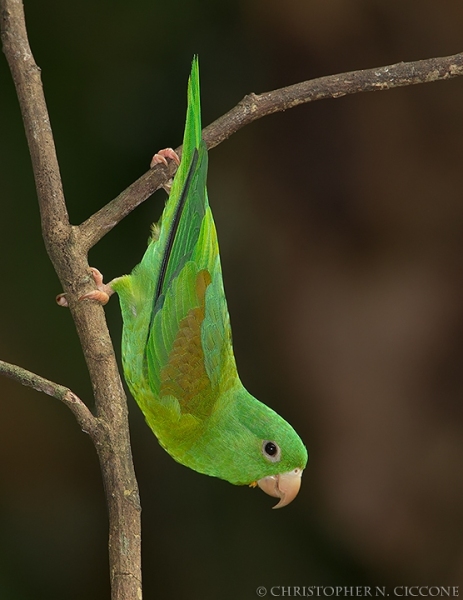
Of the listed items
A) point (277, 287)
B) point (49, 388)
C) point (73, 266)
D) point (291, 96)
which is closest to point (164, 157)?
point (291, 96)

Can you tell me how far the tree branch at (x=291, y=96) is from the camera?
243 centimetres

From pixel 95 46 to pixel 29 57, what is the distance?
8.23 ft

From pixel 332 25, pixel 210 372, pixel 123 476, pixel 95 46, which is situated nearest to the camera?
pixel 123 476

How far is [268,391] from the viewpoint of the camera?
208 inches

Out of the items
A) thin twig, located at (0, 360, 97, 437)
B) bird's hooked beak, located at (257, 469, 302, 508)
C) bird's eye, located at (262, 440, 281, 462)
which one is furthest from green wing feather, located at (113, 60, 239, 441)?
thin twig, located at (0, 360, 97, 437)

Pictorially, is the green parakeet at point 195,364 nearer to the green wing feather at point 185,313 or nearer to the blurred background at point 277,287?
the green wing feather at point 185,313

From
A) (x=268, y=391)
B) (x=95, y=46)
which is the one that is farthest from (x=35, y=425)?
(x=95, y=46)

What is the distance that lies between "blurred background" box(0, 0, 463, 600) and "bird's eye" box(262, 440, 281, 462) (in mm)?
2128

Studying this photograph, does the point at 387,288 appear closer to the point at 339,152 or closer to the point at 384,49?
the point at 339,152

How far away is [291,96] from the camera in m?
2.53

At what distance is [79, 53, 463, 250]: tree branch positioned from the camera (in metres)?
2.43

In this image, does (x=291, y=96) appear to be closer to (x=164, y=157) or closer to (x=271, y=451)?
(x=164, y=157)

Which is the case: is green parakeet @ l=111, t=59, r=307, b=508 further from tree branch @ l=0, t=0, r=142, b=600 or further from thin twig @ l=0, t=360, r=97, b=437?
thin twig @ l=0, t=360, r=97, b=437

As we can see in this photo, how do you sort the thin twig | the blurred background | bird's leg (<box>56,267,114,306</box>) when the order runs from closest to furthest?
1. the thin twig
2. bird's leg (<box>56,267,114,306</box>)
3. the blurred background
